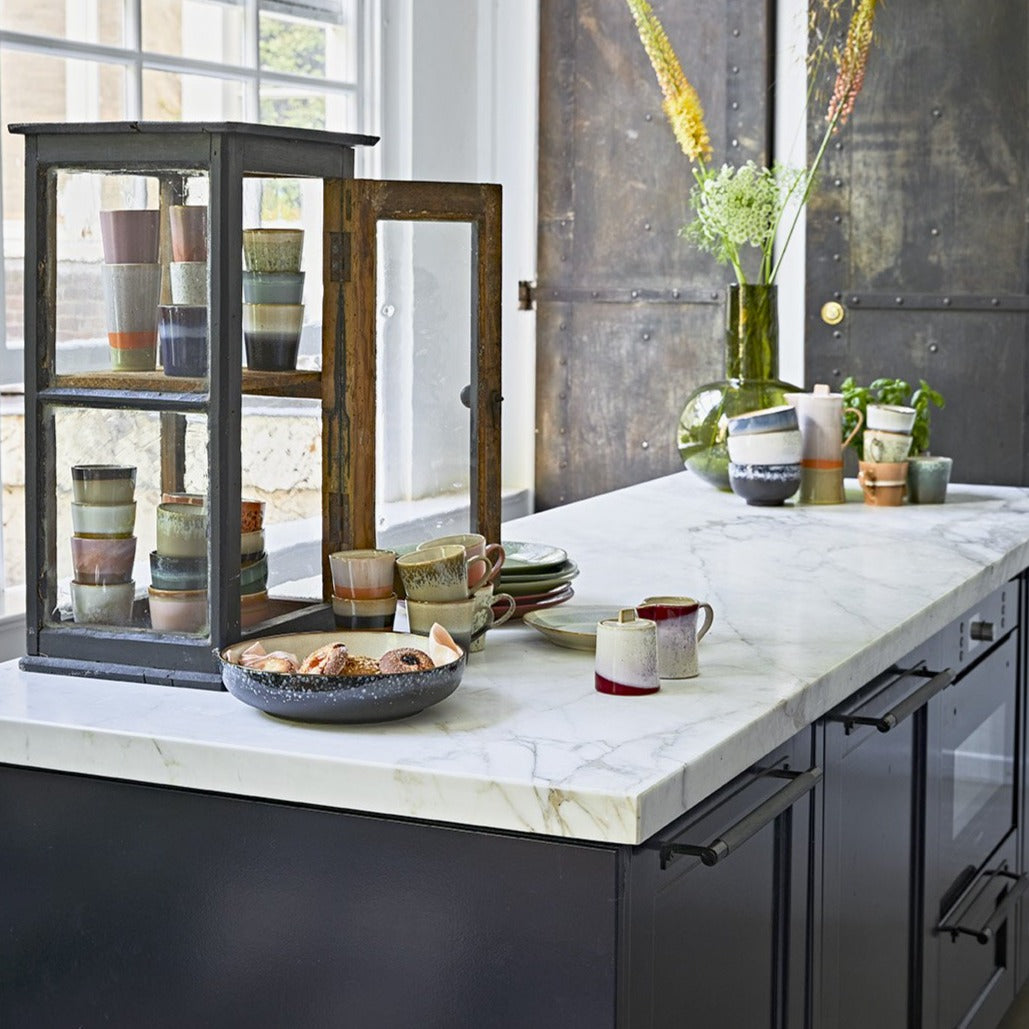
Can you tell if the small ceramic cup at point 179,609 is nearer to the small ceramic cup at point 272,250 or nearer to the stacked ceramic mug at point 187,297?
the stacked ceramic mug at point 187,297

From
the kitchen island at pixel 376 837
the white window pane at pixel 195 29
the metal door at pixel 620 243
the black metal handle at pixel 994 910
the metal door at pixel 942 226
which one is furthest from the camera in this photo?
the metal door at pixel 620 243

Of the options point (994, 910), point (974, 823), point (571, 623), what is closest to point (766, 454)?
point (974, 823)

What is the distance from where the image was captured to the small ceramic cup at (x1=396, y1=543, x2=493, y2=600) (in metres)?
2.06

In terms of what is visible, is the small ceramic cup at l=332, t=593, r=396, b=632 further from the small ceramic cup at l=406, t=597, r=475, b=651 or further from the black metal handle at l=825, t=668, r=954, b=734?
the black metal handle at l=825, t=668, r=954, b=734

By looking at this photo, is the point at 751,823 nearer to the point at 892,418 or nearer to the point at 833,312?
the point at 892,418

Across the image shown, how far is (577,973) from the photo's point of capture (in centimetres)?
158

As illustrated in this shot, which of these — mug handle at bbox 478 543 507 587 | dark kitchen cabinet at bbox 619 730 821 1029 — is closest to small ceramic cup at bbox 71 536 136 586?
mug handle at bbox 478 543 507 587

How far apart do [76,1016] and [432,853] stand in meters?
0.50

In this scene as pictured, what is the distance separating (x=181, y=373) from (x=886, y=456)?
81.2 inches

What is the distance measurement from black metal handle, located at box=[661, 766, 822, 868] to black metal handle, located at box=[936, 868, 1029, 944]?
89 centimetres

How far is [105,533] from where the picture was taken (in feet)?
6.40

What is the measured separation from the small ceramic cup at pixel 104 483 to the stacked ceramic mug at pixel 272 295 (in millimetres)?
209

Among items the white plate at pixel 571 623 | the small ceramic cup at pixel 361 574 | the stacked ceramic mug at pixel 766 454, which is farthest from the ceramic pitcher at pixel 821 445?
the small ceramic cup at pixel 361 574

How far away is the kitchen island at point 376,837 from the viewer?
62.5 inches
